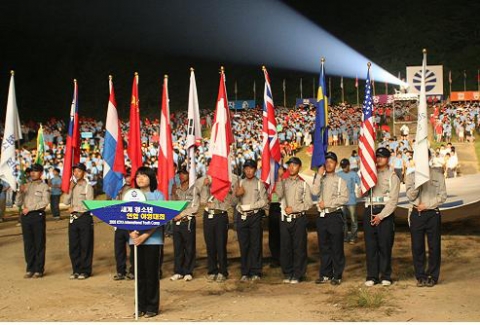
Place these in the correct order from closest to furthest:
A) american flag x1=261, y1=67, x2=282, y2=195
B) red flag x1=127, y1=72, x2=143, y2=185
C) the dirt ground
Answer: the dirt ground < american flag x1=261, y1=67, x2=282, y2=195 < red flag x1=127, y1=72, x2=143, y2=185

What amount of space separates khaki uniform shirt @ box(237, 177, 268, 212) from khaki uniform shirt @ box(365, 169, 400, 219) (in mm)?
1642

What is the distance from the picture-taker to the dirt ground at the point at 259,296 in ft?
25.8

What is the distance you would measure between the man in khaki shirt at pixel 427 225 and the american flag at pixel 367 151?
57 centimetres

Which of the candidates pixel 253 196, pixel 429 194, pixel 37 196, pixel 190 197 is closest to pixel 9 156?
pixel 37 196

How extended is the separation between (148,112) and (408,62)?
793 inches

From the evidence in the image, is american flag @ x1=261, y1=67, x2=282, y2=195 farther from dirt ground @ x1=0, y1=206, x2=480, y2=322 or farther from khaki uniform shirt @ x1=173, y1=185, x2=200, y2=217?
dirt ground @ x1=0, y1=206, x2=480, y2=322

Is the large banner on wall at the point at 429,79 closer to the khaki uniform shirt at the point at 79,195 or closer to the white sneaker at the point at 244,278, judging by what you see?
the white sneaker at the point at 244,278

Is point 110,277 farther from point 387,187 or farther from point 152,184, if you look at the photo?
point 387,187

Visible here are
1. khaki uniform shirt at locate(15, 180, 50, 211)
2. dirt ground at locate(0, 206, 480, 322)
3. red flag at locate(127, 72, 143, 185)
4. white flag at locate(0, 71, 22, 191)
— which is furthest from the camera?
white flag at locate(0, 71, 22, 191)

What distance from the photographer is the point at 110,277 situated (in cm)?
1097

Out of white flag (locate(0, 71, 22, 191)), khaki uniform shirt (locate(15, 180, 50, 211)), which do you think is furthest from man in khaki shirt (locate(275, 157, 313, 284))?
white flag (locate(0, 71, 22, 191))

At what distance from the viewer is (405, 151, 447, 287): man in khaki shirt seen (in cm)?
934

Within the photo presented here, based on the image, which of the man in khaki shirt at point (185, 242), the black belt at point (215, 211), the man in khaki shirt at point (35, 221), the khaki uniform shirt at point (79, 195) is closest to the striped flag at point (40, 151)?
the man in khaki shirt at point (35, 221)

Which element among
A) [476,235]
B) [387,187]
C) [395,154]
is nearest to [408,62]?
[395,154]
